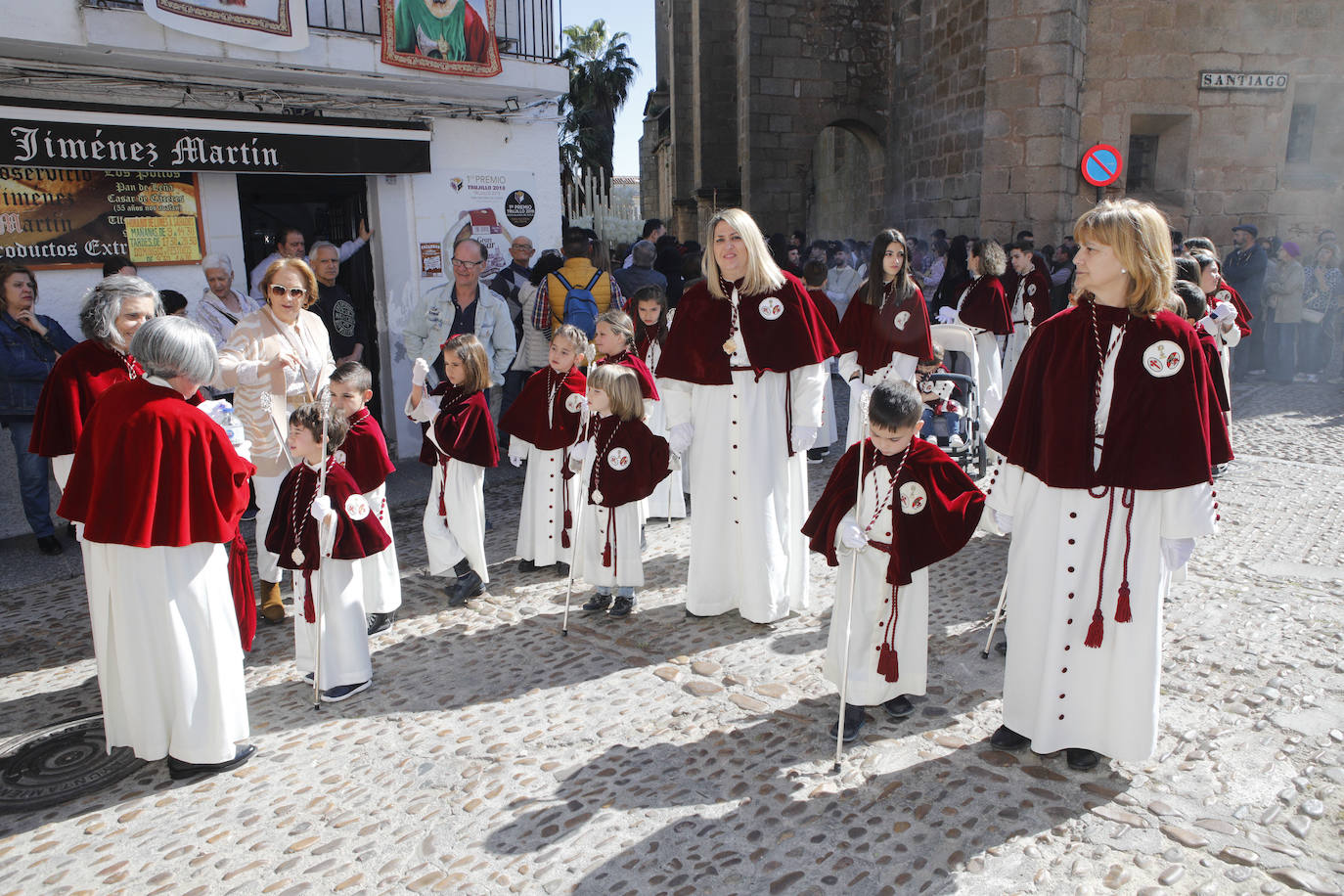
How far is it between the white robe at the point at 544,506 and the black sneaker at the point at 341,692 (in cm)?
156

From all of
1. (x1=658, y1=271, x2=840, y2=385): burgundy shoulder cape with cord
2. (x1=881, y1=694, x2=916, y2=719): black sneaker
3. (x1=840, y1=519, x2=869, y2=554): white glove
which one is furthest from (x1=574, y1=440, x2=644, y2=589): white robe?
(x1=840, y1=519, x2=869, y2=554): white glove

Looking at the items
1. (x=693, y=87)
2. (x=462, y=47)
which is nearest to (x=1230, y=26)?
(x=693, y=87)

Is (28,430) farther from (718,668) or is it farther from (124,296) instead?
(718,668)

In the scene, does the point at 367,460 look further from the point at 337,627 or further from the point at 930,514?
the point at 930,514

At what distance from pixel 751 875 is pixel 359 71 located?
719 centimetres

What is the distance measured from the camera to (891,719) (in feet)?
13.4

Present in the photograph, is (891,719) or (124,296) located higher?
(124,296)

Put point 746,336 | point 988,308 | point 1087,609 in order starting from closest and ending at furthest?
point 1087,609 → point 746,336 → point 988,308

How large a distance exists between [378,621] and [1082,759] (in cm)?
347

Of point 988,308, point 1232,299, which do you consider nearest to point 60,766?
point 988,308

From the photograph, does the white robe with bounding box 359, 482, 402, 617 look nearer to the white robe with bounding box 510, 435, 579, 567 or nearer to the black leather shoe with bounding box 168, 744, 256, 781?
the white robe with bounding box 510, 435, 579, 567

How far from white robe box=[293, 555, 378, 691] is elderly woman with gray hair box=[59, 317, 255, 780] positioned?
22.2 inches

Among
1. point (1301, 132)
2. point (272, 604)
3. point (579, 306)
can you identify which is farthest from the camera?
point (1301, 132)

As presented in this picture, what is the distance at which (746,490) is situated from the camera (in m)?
5.04
